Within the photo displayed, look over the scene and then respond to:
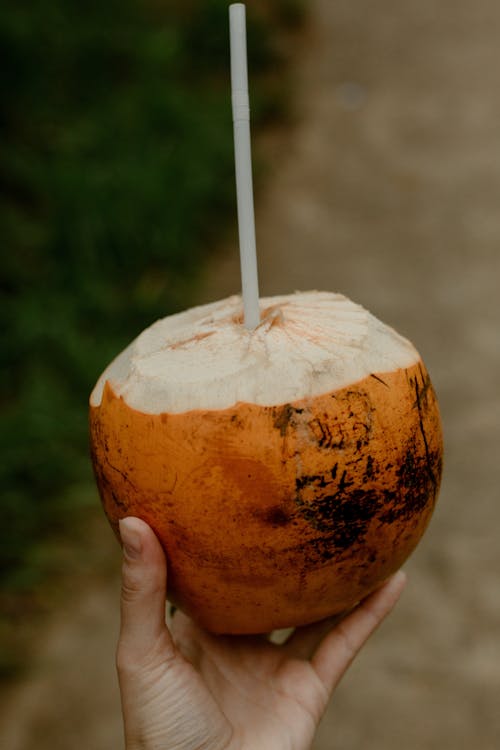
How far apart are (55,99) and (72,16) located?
69cm

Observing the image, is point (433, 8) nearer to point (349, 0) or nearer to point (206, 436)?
point (349, 0)

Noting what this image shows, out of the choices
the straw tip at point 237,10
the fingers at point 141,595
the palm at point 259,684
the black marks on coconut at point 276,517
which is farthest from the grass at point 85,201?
the straw tip at point 237,10

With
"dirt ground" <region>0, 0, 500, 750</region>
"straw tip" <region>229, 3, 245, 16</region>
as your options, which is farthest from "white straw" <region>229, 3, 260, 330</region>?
"dirt ground" <region>0, 0, 500, 750</region>

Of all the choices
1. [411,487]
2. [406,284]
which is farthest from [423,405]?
[406,284]

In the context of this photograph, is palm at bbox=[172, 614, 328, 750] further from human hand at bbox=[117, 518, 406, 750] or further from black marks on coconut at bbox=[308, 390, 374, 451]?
black marks on coconut at bbox=[308, 390, 374, 451]

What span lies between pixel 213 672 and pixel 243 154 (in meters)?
0.88

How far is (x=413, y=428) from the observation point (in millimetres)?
1138

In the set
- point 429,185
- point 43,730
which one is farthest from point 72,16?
point 43,730

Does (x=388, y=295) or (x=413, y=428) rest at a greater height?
(x=413, y=428)

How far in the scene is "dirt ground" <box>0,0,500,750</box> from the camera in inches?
95.1

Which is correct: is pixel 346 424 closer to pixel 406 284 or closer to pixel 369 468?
pixel 369 468

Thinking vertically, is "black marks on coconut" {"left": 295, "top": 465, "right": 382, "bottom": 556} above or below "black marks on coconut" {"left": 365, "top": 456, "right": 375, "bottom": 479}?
below

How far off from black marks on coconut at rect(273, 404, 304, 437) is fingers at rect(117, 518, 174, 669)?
24 centimetres

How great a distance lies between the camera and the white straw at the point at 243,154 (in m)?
1.10
